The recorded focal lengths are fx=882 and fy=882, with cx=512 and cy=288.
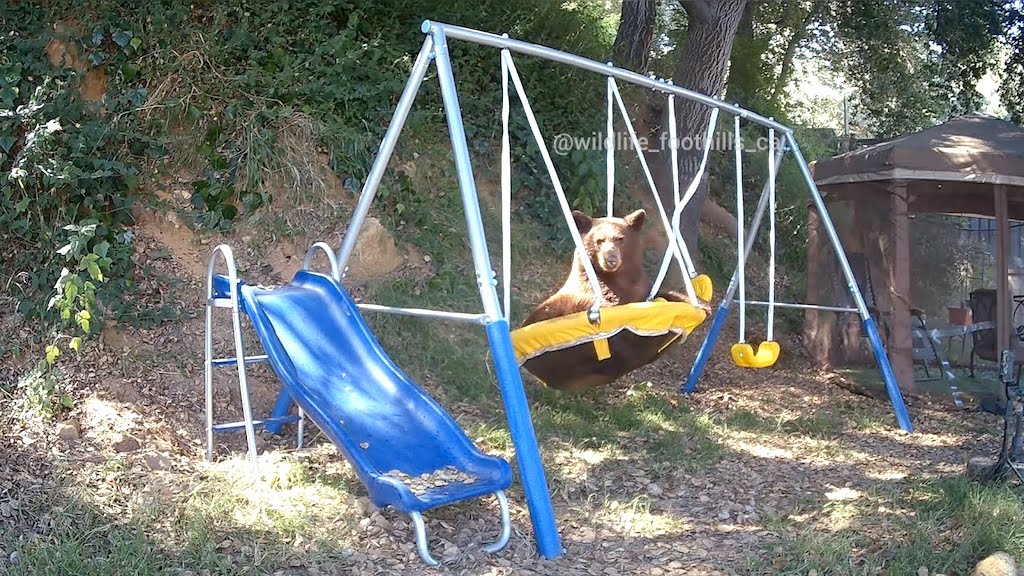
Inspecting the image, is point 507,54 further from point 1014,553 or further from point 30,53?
point 30,53

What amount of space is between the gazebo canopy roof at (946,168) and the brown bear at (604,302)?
8.90 feet

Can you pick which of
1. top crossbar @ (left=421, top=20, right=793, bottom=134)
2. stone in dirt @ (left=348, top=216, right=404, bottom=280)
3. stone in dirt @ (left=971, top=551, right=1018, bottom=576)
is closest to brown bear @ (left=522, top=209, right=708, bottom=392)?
top crossbar @ (left=421, top=20, right=793, bottom=134)

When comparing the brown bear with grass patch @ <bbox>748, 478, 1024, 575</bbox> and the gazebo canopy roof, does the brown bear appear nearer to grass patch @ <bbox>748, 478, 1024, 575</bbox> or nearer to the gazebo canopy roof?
grass patch @ <bbox>748, 478, 1024, 575</bbox>

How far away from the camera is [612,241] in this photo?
4.84 m

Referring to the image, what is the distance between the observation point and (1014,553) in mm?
3271

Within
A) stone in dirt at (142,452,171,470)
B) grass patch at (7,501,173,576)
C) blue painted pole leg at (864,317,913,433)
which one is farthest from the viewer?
blue painted pole leg at (864,317,913,433)

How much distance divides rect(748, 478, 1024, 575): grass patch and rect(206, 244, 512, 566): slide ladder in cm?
120

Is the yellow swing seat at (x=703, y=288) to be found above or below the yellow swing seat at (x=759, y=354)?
above

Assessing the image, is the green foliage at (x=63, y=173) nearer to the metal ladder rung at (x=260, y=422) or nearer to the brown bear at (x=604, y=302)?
the metal ladder rung at (x=260, y=422)

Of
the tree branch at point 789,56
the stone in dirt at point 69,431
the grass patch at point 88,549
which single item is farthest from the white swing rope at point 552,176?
the tree branch at point 789,56

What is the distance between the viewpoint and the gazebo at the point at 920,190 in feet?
21.6

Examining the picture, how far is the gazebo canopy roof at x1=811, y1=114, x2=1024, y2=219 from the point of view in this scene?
6570mm

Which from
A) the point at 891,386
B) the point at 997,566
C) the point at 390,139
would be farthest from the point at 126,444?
the point at 891,386

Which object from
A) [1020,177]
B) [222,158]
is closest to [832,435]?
[1020,177]
